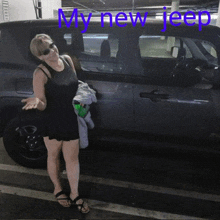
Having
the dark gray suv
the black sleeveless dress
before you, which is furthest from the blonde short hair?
the dark gray suv

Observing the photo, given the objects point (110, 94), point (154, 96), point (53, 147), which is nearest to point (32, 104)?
point (53, 147)

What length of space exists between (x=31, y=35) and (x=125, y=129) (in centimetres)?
142

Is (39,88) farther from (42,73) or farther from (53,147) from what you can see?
(53,147)

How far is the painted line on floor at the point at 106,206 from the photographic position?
2170mm

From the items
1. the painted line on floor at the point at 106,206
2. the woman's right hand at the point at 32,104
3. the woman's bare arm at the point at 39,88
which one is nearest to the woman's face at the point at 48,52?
the woman's bare arm at the point at 39,88

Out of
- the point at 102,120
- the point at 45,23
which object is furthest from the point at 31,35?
the point at 102,120

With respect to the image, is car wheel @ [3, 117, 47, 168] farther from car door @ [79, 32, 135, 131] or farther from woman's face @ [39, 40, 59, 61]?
woman's face @ [39, 40, 59, 61]

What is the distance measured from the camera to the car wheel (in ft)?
8.69

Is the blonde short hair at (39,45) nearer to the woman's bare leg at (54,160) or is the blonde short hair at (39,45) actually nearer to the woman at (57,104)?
the woman at (57,104)

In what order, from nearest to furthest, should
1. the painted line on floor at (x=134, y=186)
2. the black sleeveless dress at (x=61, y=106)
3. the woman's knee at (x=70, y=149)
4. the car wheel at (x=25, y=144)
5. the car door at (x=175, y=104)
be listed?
the black sleeveless dress at (x=61, y=106) < the woman's knee at (x=70, y=149) < the car door at (x=175, y=104) < the painted line on floor at (x=134, y=186) < the car wheel at (x=25, y=144)

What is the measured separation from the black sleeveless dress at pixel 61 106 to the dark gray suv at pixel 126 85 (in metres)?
0.52

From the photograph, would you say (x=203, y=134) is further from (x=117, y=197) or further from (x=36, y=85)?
(x=36, y=85)

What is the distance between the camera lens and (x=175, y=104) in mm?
2340

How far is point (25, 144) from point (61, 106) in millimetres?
1114
